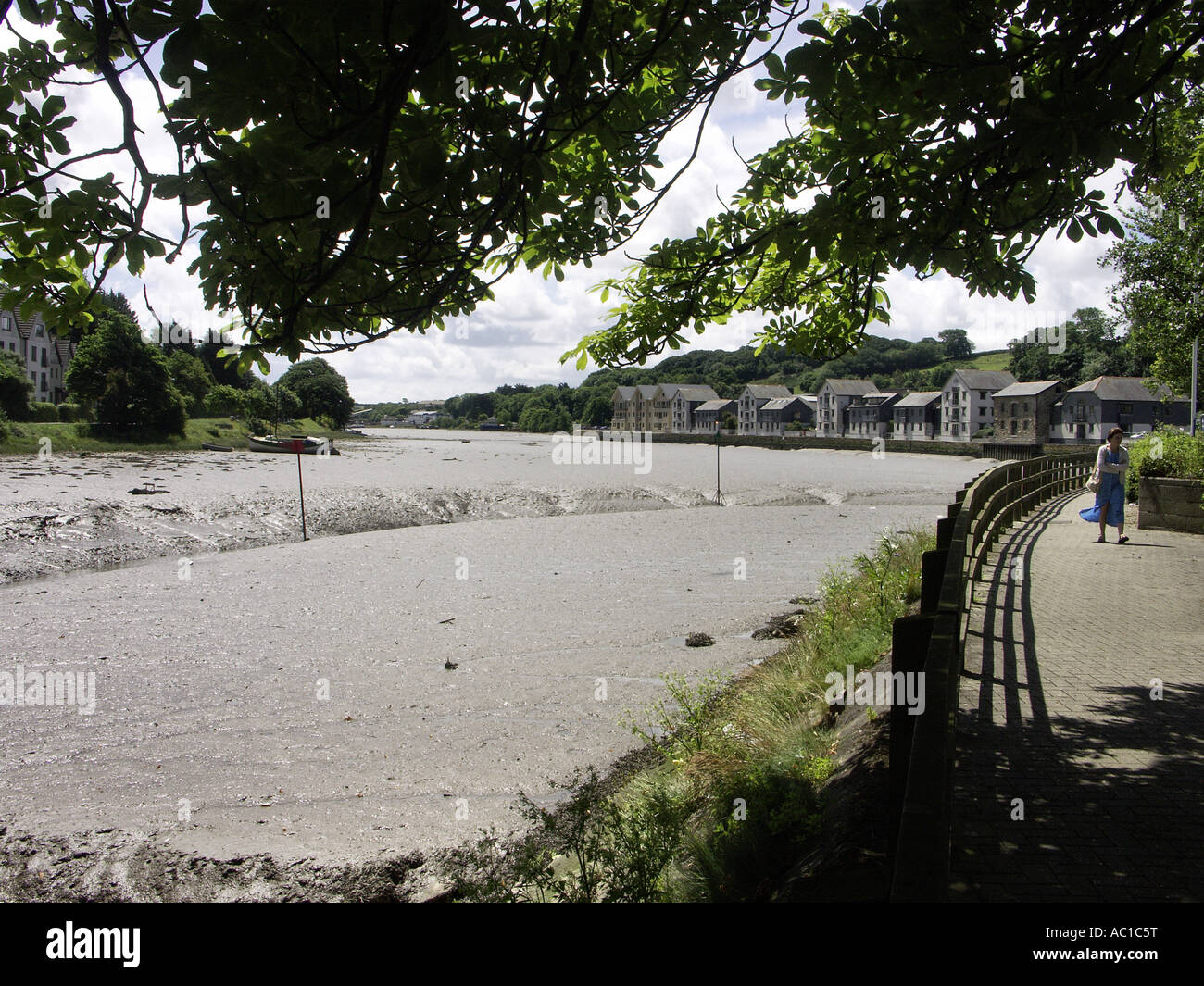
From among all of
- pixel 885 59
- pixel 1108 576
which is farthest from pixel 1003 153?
pixel 1108 576

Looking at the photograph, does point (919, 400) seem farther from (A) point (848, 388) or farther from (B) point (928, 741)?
(B) point (928, 741)

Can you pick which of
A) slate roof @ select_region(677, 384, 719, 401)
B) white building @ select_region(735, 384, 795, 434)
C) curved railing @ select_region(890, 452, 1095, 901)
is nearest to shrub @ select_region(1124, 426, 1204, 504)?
curved railing @ select_region(890, 452, 1095, 901)

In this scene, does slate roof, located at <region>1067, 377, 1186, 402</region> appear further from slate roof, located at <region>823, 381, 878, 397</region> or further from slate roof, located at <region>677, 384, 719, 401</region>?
slate roof, located at <region>677, 384, 719, 401</region>

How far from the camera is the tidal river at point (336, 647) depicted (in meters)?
7.43

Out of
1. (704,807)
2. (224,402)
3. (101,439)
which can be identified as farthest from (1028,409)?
(704,807)

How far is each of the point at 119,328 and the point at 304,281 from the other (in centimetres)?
6925

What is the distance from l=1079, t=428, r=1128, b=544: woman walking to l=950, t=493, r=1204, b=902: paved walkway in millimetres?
4026

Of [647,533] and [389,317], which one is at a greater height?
[389,317]

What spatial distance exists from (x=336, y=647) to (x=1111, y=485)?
13.4 m

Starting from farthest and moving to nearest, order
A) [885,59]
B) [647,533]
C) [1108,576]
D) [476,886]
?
1. [647,533]
2. [1108,576]
3. [476,886]
4. [885,59]

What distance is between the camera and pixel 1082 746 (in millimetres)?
5293

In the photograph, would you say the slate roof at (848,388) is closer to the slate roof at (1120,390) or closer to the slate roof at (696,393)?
the slate roof at (696,393)

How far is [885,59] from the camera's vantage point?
502 centimetres
